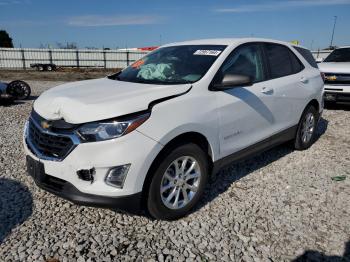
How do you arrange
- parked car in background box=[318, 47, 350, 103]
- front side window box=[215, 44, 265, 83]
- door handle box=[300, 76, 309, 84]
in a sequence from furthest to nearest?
parked car in background box=[318, 47, 350, 103] → door handle box=[300, 76, 309, 84] → front side window box=[215, 44, 265, 83]

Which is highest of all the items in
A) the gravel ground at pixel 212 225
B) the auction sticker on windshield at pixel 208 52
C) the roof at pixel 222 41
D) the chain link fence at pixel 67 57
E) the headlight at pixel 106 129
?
the roof at pixel 222 41

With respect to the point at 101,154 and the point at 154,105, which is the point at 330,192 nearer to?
the point at 154,105

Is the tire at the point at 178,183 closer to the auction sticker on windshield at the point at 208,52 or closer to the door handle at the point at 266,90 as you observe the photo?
the auction sticker on windshield at the point at 208,52

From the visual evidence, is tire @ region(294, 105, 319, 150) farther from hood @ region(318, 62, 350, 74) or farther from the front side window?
hood @ region(318, 62, 350, 74)

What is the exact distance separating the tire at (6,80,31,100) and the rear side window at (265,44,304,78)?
8571mm

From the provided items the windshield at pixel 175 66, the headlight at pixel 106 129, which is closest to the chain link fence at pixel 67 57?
the windshield at pixel 175 66

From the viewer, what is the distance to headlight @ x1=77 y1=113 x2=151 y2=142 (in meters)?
2.63

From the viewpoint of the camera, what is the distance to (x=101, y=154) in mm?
2619

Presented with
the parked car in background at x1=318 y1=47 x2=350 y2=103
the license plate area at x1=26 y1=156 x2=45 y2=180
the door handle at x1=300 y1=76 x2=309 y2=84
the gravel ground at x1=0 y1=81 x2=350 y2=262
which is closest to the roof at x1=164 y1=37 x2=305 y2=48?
the door handle at x1=300 y1=76 x2=309 y2=84

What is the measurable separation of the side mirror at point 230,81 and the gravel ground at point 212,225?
1.31 metres

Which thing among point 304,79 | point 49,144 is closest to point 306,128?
point 304,79

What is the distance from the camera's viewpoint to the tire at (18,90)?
10.1 m

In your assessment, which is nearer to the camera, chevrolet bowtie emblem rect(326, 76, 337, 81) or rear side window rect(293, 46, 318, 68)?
rear side window rect(293, 46, 318, 68)

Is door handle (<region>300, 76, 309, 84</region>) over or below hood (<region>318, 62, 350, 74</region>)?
over
